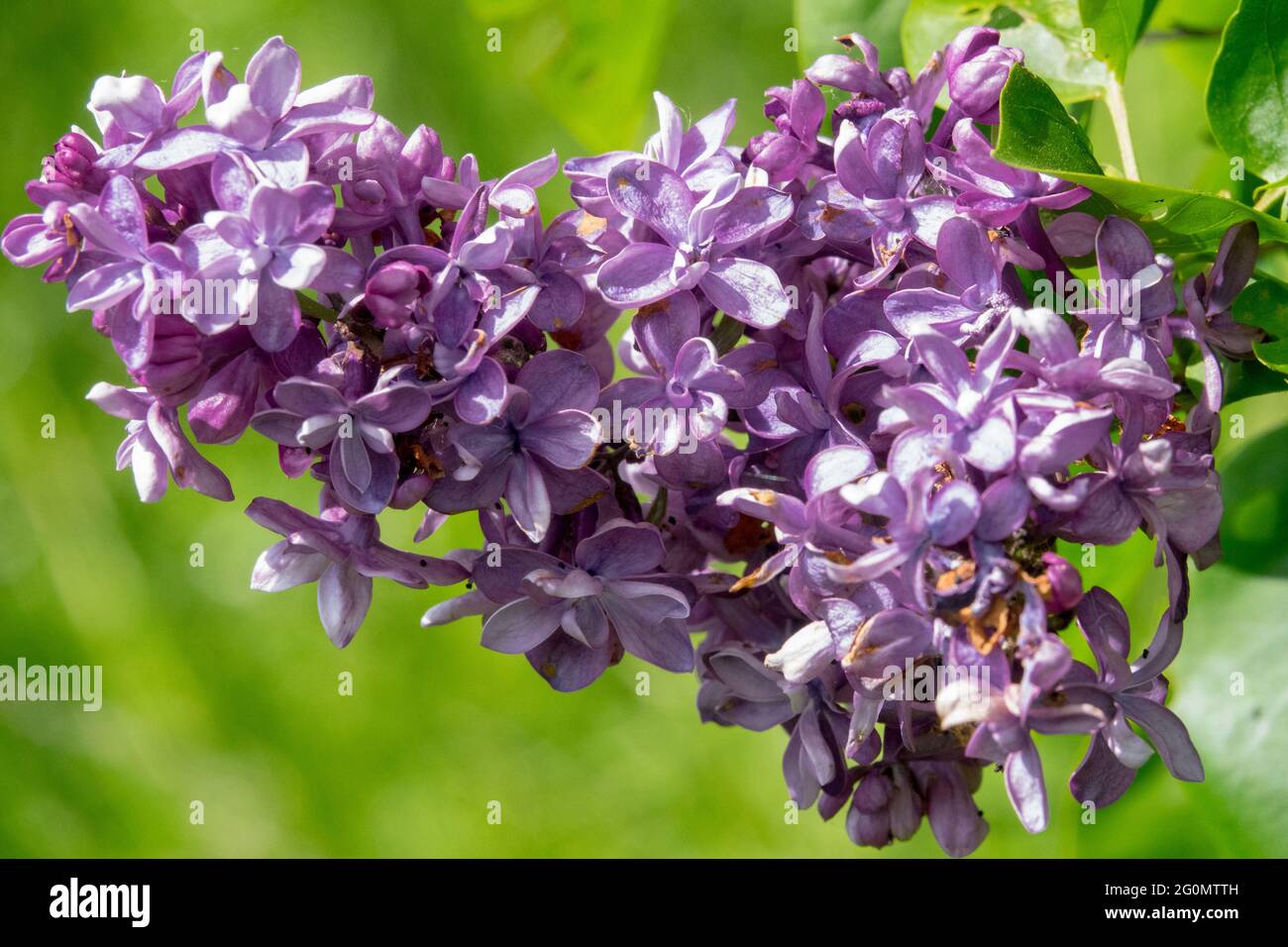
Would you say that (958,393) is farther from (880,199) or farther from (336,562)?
(336,562)

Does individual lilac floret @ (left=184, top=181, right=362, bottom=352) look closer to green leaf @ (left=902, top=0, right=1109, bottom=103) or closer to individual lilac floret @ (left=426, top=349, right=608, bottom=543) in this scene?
individual lilac floret @ (left=426, top=349, right=608, bottom=543)

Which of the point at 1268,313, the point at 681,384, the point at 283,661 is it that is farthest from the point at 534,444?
the point at 283,661

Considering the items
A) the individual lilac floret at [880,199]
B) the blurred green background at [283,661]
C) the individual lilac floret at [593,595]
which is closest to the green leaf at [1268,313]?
the individual lilac floret at [880,199]

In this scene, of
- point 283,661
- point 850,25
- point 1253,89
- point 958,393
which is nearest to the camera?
point 958,393

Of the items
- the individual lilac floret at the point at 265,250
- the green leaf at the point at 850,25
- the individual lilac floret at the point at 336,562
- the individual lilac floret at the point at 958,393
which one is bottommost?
the individual lilac floret at the point at 336,562

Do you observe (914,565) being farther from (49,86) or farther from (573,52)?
(49,86)

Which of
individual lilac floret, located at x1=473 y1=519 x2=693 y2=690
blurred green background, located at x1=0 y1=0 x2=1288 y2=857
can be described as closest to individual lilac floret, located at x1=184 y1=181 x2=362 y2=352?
individual lilac floret, located at x1=473 y1=519 x2=693 y2=690

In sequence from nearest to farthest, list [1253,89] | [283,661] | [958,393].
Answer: [958,393] → [1253,89] → [283,661]

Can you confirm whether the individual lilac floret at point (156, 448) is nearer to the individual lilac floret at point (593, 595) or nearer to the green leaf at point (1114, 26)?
the individual lilac floret at point (593, 595)
